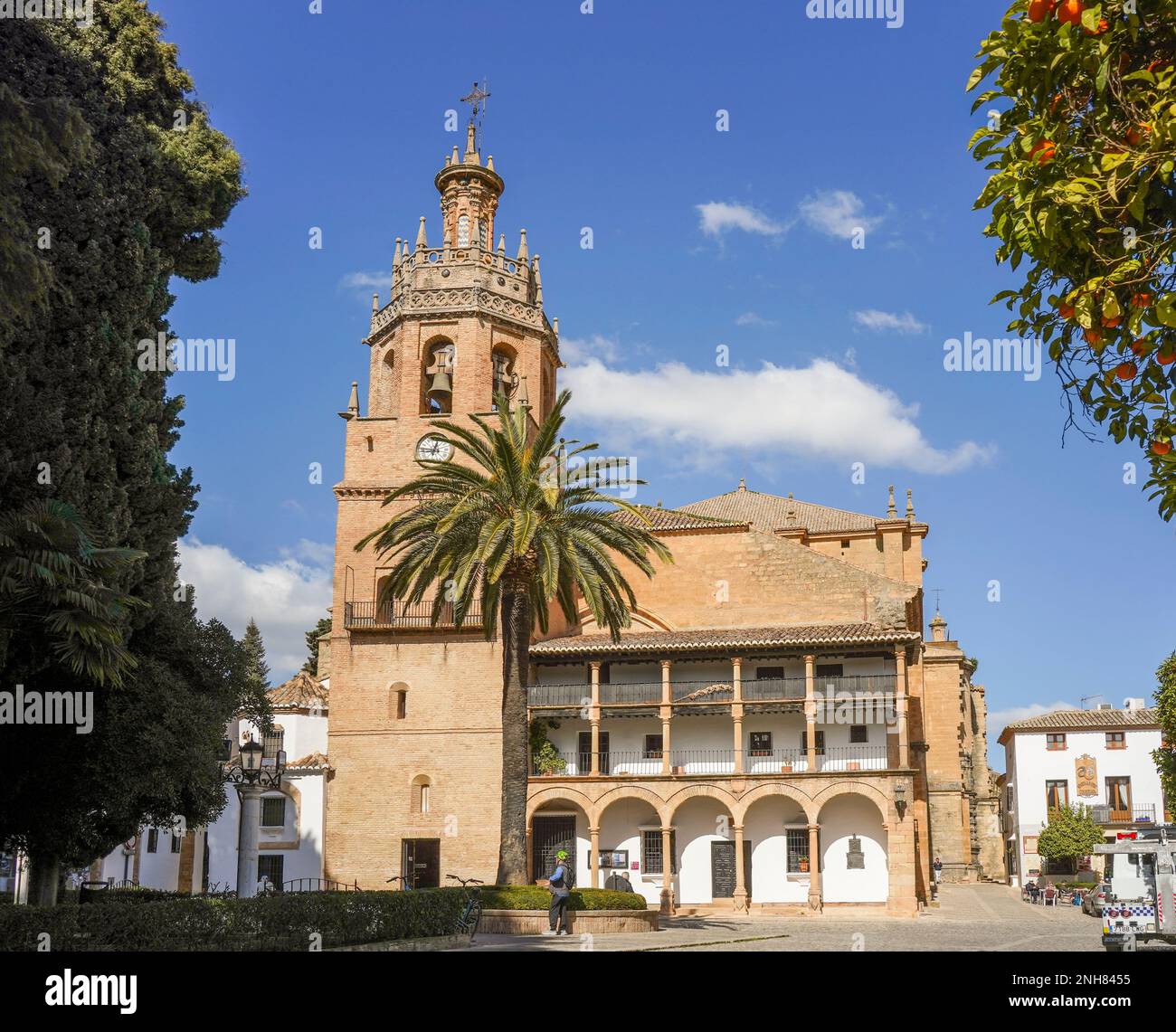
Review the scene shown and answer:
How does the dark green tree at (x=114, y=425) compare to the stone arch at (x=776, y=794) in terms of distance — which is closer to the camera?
the dark green tree at (x=114, y=425)

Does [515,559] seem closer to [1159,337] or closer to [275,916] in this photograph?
[275,916]

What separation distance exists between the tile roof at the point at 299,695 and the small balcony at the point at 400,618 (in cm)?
962

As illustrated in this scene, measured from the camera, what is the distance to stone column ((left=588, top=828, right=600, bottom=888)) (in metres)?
38.0

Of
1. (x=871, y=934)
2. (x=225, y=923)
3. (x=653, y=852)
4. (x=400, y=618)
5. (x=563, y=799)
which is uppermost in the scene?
(x=400, y=618)

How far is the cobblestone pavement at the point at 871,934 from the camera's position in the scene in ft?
70.2

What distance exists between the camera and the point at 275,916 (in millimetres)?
17734

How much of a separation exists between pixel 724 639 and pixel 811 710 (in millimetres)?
3629

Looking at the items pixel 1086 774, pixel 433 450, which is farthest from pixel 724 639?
pixel 1086 774

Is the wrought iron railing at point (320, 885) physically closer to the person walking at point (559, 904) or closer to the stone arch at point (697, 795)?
the stone arch at point (697, 795)

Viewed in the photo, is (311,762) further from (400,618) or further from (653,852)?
(653,852)

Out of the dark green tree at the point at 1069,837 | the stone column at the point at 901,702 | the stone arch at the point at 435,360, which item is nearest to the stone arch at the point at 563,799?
the stone column at the point at 901,702

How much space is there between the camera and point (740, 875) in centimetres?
3656
